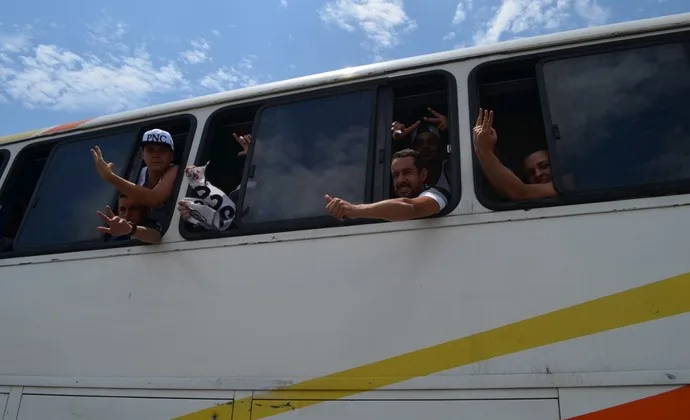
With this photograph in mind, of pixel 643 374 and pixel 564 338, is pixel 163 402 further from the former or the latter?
pixel 643 374

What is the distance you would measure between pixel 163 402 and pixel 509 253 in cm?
189

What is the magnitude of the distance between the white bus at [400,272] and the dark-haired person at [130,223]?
0.33 ft

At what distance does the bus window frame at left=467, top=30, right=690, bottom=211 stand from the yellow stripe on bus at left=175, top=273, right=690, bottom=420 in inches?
16.9

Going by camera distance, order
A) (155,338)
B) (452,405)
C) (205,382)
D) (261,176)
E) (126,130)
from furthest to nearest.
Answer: (126,130) → (261,176) → (155,338) → (205,382) → (452,405)

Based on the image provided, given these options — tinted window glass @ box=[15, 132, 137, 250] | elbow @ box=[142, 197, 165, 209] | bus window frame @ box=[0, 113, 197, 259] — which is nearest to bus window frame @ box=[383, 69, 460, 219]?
bus window frame @ box=[0, 113, 197, 259]

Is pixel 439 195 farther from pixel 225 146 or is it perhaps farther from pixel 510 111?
pixel 225 146

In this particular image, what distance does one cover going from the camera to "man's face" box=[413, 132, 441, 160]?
10.0 feet

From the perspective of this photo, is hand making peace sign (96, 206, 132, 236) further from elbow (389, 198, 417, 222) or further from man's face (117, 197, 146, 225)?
elbow (389, 198, 417, 222)

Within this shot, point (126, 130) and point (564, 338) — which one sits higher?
point (126, 130)

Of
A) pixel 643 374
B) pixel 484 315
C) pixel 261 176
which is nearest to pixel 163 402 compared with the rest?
pixel 261 176

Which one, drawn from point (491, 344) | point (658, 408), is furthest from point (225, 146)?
point (658, 408)

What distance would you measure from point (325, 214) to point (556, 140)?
1.22 meters

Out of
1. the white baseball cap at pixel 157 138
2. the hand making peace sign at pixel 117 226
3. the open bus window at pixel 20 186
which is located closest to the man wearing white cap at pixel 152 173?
the white baseball cap at pixel 157 138

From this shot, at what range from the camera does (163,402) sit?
277 cm
